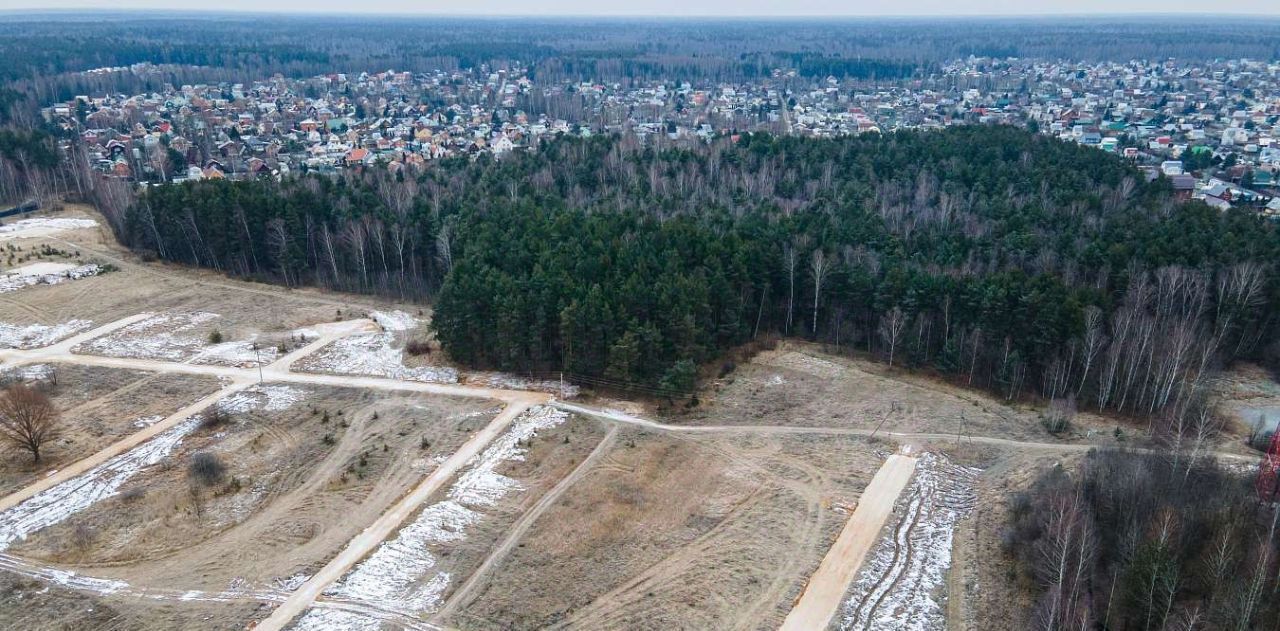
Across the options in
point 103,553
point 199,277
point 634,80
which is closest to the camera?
point 103,553

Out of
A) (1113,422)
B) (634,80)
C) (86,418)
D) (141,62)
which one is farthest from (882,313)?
(141,62)

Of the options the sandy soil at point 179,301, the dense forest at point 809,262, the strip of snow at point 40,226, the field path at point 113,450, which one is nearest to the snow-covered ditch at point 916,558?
the dense forest at point 809,262

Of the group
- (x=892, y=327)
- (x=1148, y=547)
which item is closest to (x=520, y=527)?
(x=1148, y=547)

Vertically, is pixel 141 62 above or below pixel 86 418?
above

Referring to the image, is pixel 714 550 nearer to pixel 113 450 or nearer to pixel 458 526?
pixel 458 526

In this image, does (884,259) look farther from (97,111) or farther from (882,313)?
(97,111)
